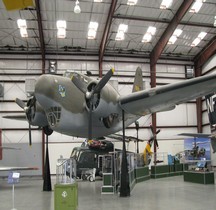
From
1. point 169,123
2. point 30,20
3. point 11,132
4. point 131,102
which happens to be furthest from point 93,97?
point 169,123

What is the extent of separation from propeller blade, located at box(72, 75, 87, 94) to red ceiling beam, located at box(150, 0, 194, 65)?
567 inches

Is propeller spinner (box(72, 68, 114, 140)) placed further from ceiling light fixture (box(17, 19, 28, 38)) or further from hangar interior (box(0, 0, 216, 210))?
ceiling light fixture (box(17, 19, 28, 38))

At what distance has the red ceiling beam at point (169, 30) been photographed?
23.4 m

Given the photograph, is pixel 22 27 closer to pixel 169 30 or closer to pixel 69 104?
pixel 169 30

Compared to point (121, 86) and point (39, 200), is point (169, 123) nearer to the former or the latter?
point (121, 86)

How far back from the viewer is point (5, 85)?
28484 mm

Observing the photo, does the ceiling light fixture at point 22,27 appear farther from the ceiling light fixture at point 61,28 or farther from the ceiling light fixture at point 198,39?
the ceiling light fixture at point 198,39

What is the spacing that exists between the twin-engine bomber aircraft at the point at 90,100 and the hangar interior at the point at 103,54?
392 inches

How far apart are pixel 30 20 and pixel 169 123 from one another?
17679mm

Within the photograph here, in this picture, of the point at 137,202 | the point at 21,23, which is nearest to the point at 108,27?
the point at 21,23

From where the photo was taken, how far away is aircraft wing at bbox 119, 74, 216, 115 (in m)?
10.8

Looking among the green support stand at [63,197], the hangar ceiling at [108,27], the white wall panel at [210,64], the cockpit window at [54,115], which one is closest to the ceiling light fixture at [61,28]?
the hangar ceiling at [108,27]

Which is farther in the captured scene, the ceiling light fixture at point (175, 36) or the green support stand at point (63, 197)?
the ceiling light fixture at point (175, 36)

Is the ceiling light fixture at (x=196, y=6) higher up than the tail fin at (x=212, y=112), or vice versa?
the ceiling light fixture at (x=196, y=6)
